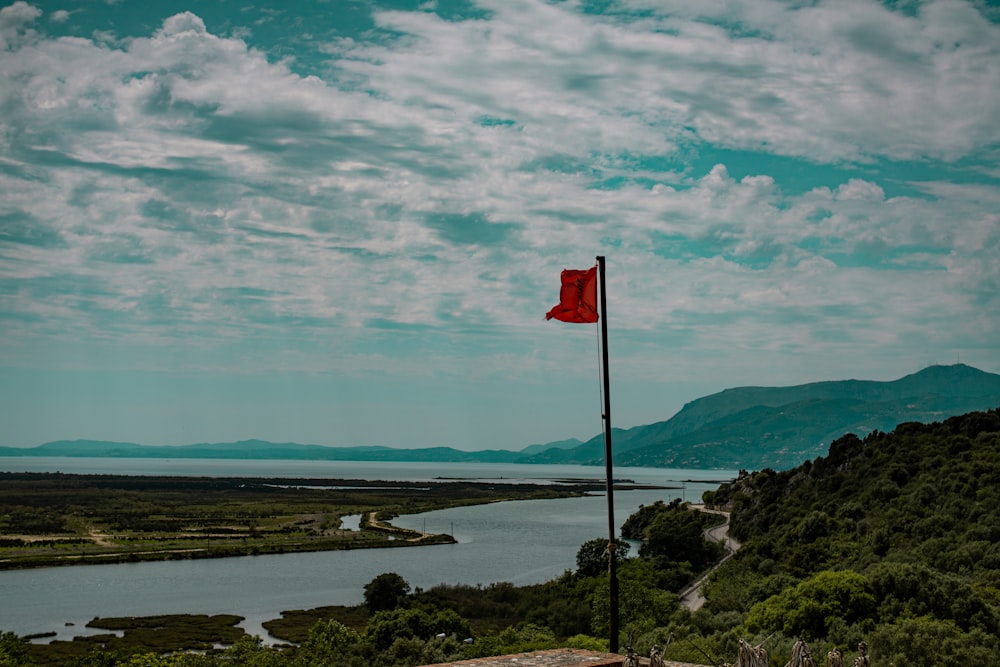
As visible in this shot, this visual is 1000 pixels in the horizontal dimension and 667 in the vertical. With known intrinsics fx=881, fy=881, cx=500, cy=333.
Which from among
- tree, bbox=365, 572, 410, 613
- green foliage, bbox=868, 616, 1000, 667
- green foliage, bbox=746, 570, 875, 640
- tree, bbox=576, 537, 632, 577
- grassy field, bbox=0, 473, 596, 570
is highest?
green foliage, bbox=868, 616, 1000, 667

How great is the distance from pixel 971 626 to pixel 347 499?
11817cm

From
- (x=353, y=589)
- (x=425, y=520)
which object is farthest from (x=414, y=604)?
(x=425, y=520)

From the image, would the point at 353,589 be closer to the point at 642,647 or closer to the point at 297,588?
the point at 297,588

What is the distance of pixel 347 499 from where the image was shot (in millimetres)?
132750

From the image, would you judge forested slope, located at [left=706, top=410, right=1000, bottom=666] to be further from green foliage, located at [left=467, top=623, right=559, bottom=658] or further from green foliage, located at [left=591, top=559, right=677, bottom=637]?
green foliage, located at [left=467, top=623, right=559, bottom=658]

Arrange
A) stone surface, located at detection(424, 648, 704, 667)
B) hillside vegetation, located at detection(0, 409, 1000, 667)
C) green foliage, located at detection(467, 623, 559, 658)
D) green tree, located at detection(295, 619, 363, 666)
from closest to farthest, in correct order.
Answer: stone surface, located at detection(424, 648, 704, 667), hillside vegetation, located at detection(0, 409, 1000, 667), green foliage, located at detection(467, 623, 559, 658), green tree, located at detection(295, 619, 363, 666)

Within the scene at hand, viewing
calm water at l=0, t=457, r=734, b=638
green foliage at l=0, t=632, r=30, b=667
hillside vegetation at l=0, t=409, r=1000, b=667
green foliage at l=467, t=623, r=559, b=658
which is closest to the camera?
hillside vegetation at l=0, t=409, r=1000, b=667

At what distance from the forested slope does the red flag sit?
901 cm

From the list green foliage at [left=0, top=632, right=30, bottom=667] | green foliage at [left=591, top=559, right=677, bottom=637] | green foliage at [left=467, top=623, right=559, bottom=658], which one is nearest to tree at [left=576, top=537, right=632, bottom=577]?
green foliage at [left=591, top=559, right=677, bottom=637]

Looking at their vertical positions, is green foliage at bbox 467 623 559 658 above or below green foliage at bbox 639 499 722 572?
above

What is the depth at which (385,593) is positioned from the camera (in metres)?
44.2

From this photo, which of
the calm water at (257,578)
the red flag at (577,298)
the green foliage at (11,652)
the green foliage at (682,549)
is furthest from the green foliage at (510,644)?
the green foliage at (682,549)

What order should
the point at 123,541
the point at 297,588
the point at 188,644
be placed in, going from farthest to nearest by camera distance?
1. the point at 123,541
2. the point at 297,588
3. the point at 188,644

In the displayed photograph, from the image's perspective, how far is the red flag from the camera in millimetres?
13070
